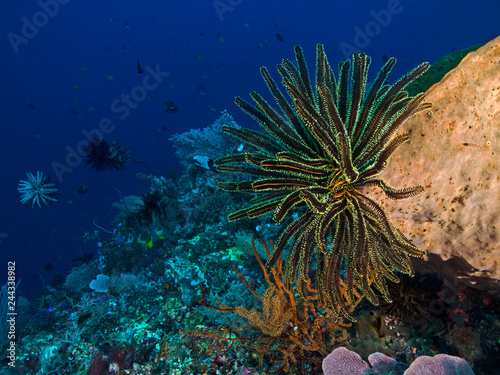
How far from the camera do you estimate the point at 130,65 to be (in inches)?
3693

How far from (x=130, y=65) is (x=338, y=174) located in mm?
108354

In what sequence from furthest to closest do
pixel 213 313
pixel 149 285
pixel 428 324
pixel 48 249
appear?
pixel 48 249
pixel 149 285
pixel 213 313
pixel 428 324

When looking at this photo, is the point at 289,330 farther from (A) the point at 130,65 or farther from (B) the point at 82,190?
(A) the point at 130,65

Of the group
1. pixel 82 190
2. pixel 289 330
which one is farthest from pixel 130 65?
pixel 289 330

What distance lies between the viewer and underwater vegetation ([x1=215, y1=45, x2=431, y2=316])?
2.41 m

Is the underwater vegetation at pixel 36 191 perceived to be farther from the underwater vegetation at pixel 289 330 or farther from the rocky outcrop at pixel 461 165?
the rocky outcrop at pixel 461 165

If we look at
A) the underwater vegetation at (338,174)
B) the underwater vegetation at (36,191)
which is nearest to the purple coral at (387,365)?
the underwater vegetation at (338,174)

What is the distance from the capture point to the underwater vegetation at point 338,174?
2.41m

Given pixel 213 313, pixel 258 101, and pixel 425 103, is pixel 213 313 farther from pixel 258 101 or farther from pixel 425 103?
pixel 425 103

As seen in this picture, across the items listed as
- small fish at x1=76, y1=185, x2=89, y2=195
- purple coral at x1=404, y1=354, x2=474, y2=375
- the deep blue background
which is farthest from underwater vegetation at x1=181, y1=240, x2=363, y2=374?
the deep blue background

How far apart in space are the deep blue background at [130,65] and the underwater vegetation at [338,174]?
6742 cm

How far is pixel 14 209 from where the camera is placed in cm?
7481

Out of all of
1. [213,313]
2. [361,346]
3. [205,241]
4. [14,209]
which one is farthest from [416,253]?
[14,209]

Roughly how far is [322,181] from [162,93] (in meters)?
98.8
